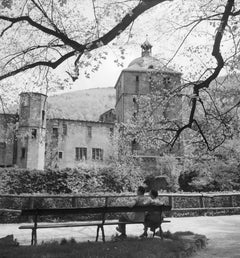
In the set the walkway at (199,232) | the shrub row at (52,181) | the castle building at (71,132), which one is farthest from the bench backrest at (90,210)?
the castle building at (71,132)

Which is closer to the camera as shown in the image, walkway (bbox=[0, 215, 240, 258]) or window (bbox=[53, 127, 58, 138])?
walkway (bbox=[0, 215, 240, 258])

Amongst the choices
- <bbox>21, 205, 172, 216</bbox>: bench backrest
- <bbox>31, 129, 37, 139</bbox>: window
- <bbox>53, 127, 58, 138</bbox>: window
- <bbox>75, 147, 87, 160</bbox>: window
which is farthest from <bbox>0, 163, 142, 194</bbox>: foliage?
<bbox>53, 127, 58, 138</bbox>: window

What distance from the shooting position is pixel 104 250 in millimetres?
6867

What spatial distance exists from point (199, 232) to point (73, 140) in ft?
163

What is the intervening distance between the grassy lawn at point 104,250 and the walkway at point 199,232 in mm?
774

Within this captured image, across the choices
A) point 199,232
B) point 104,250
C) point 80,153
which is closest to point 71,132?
point 80,153

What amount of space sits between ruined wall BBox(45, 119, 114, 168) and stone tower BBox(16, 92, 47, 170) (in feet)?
14.7

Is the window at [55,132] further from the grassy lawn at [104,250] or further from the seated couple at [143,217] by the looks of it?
the grassy lawn at [104,250]

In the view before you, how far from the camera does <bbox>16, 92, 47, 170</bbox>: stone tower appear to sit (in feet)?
169

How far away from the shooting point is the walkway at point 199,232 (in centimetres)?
823

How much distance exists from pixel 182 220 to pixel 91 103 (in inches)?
4662

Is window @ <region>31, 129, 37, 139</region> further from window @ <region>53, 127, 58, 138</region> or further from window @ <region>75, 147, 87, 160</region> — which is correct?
window @ <region>75, 147, 87, 160</region>

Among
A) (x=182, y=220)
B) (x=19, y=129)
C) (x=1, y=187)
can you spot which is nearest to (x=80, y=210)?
(x=182, y=220)

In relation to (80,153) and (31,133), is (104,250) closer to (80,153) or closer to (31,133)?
(31,133)
